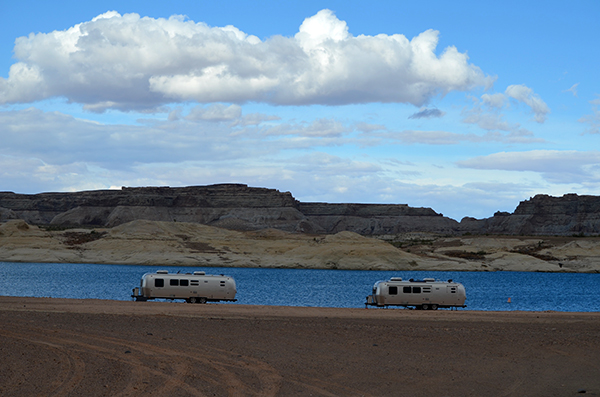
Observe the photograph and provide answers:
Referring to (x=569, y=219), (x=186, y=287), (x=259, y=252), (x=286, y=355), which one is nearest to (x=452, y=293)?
(x=186, y=287)

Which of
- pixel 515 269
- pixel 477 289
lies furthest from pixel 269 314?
pixel 515 269

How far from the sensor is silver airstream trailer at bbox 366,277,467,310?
130ft

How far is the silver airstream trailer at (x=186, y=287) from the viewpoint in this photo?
40.2 metres

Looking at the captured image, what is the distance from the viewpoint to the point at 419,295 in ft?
131

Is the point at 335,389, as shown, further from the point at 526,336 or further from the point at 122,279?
the point at 122,279

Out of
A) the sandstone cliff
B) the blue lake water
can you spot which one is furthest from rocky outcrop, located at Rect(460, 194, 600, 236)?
the blue lake water

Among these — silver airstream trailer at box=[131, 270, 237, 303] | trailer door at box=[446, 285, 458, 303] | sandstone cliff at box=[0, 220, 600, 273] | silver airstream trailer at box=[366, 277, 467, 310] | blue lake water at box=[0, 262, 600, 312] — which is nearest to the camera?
silver airstream trailer at box=[366, 277, 467, 310]

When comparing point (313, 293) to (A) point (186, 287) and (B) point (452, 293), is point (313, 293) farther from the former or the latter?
(B) point (452, 293)

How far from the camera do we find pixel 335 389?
15273 mm

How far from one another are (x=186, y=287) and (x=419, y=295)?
14065 mm

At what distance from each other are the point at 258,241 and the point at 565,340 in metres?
98.7

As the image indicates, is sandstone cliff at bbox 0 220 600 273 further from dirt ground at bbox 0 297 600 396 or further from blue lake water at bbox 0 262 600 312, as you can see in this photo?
dirt ground at bbox 0 297 600 396

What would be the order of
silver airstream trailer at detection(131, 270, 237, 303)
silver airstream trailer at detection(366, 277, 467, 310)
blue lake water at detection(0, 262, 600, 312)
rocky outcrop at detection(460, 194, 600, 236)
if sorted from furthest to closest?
rocky outcrop at detection(460, 194, 600, 236)
blue lake water at detection(0, 262, 600, 312)
silver airstream trailer at detection(131, 270, 237, 303)
silver airstream trailer at detection(366, 277, 467, 310)

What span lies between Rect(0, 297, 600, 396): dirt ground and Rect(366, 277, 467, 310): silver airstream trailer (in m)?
8.07
